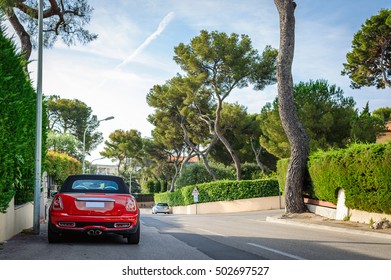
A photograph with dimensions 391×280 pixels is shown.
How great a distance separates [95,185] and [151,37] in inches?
156

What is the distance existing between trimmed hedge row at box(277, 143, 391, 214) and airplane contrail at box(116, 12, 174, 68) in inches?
393

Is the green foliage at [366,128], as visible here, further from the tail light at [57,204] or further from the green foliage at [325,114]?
the tail light at [57,204]

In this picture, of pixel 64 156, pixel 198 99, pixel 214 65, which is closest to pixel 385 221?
pixel 64 156

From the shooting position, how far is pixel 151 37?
780 centimetres

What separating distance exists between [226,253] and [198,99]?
38.4 m

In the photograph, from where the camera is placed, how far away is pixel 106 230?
9.19 metres

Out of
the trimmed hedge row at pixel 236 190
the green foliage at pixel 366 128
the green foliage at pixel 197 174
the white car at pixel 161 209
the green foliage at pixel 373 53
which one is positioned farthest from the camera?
the green foliage at pixel 197 174

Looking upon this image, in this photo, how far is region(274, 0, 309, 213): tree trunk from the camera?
69.7 ft

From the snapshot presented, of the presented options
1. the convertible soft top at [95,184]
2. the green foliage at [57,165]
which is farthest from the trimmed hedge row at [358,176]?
the green foliage at [57,165]

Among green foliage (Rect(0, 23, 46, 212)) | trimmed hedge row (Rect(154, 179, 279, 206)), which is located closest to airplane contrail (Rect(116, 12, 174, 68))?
green foliage (Rect(0, 23, 46, 212))

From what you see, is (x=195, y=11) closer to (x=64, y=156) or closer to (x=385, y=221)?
(x=385, y=221)

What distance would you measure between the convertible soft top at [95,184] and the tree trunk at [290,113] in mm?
12631

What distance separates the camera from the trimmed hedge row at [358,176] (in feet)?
51.2

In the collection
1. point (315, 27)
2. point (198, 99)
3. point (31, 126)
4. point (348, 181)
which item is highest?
point (198, 99)
